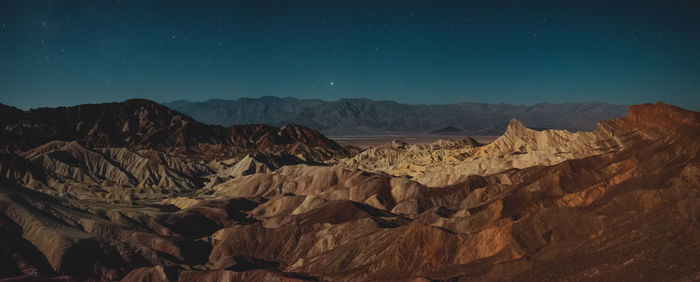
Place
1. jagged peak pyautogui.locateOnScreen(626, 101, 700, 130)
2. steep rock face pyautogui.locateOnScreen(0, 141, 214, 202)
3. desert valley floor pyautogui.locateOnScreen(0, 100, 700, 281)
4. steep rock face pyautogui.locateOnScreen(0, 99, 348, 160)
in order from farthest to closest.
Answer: steep rock face pyautogui.locateOnScreen(0, 99, 348, 160) < steep rock face pyautogui.locateOnScreen(0, 141, 214, 202) < jagged peak pyautogui.locateOnScreen(626, 101, 700, 130) < desert valley floor pyautogui.locateOnScreen(0, 100, 700, 281)

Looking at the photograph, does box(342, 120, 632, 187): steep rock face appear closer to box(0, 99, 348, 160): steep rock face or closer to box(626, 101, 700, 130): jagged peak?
box(626, 101, 700, 130): jagged peak

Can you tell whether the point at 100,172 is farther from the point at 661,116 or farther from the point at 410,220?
the point at 661,116

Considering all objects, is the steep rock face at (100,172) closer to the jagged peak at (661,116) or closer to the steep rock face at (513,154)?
the steep rock face at (513,154)

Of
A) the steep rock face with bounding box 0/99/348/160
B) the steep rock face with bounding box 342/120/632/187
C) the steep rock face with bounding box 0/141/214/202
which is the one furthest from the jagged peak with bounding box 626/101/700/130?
the steep rock face with bounding box 0/99/348/160

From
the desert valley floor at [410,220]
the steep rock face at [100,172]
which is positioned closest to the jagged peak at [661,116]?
the desert valley floor at [410,220]

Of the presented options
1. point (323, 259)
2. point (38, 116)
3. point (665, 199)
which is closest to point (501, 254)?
point (665, 199)

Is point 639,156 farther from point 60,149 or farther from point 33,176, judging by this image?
point 60,149

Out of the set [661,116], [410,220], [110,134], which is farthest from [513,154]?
[110,134]

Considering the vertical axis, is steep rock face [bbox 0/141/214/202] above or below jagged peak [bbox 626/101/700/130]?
below

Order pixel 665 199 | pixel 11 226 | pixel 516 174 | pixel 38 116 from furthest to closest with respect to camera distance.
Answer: pixel 38 116, pixel 516 174, pixel 11 226, pixel 665 199
